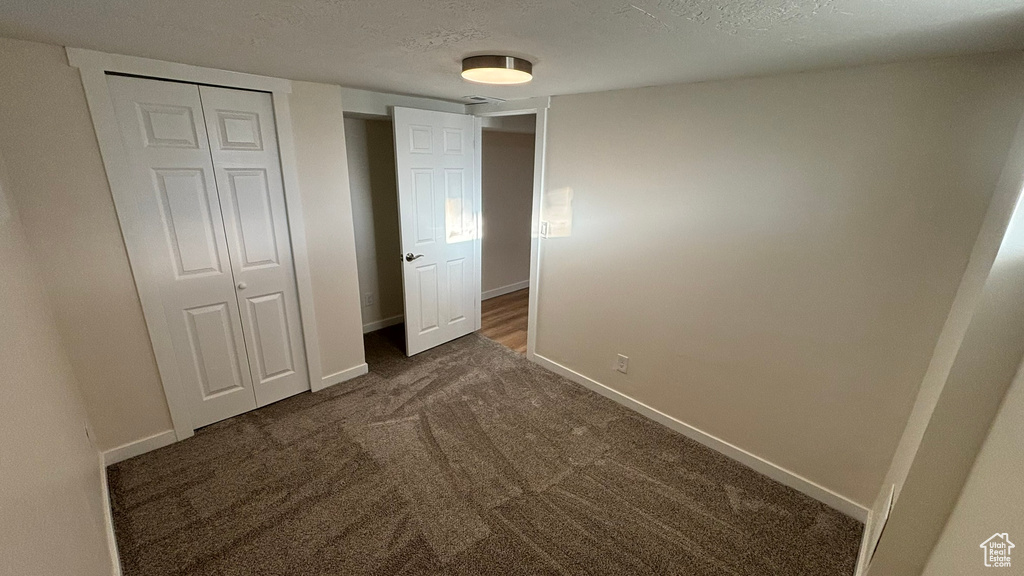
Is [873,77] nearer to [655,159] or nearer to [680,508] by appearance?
[655,159]

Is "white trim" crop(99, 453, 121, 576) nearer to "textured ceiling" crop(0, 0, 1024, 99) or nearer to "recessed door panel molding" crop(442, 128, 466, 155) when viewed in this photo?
"textured ceiling" crop(0, 0, 1024, 99)

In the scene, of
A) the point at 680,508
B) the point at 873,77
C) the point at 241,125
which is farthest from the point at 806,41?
the point at 241,125

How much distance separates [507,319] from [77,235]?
3.17 metres

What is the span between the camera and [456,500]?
1957mm

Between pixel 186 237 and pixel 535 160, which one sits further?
pixel 535 160

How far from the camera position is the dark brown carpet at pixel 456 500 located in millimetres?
1679

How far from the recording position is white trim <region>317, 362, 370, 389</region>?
290cm

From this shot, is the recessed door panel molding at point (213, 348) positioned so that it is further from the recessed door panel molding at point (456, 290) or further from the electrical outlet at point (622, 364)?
the electrical outlet at point (622, 364)

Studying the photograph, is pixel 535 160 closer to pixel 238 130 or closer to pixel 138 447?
pixel 238 130

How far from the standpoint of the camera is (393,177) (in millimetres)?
3727

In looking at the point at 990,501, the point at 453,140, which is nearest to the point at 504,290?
the point at 453,140

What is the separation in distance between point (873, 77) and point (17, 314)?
301 cm

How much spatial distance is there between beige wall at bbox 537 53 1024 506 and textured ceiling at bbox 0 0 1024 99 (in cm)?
20

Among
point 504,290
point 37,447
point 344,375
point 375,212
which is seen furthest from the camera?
point 504,290
